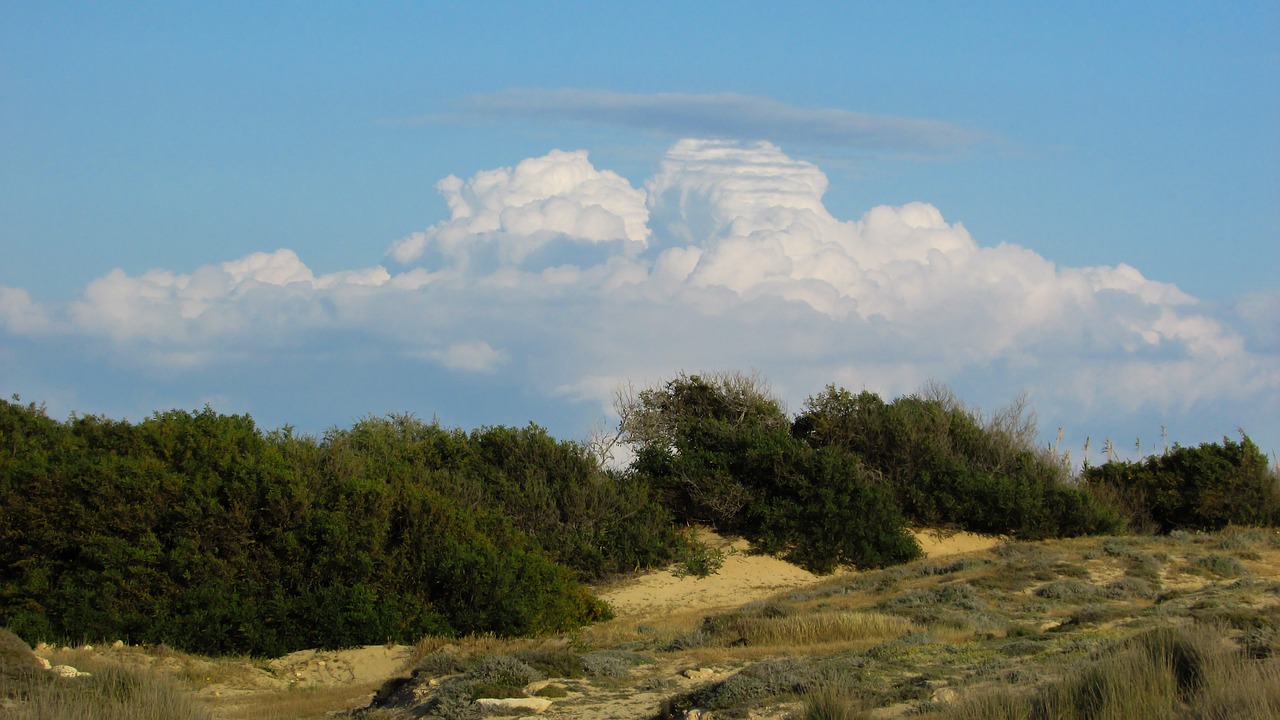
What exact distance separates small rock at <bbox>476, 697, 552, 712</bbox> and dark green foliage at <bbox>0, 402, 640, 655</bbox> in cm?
754

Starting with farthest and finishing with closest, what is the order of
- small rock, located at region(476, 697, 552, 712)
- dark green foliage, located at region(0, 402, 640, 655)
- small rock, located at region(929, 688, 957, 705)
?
1. dark green foliage, located at region(0, 402, 640, 655)
2. small rock, located at region(476, 697, 552, 712)
3. small rock, located at region(929, 688, 957, 705)

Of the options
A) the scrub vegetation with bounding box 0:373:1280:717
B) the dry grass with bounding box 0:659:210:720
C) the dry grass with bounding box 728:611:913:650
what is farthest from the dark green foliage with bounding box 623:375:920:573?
the dry grass with bounding box 0:659:210:720

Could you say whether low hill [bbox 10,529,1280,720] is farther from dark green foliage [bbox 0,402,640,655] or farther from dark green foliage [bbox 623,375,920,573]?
dark green foliage [bbox 623,375,920,573]

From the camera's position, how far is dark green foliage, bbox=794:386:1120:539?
3061 centimetres

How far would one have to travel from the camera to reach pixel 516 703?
10430 millimetres

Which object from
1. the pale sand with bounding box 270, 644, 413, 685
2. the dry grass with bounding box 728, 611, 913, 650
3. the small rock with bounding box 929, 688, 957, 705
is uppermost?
the dry grass with bounding box 728, 611, 913, 650

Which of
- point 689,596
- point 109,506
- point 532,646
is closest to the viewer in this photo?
point 532,646

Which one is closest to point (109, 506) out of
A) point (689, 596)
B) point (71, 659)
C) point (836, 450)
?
point (71, 659)

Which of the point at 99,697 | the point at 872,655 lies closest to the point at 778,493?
the point at 872,655

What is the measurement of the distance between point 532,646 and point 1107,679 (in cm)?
1001

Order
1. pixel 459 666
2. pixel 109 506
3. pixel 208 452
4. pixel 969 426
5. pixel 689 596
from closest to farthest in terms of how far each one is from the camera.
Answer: pixel 459 666 → pixel 109 506 → pixel 208 452 → pixel 689 596 → pixel 969 426

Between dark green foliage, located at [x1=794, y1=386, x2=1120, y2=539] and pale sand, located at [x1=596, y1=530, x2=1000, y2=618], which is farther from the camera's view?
dark green foliage, located at [x1=794, y1=386, x2=1120, y2=539]

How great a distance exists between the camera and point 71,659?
12867 mm

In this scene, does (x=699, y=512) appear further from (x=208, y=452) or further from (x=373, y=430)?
(x=208, y=452)
